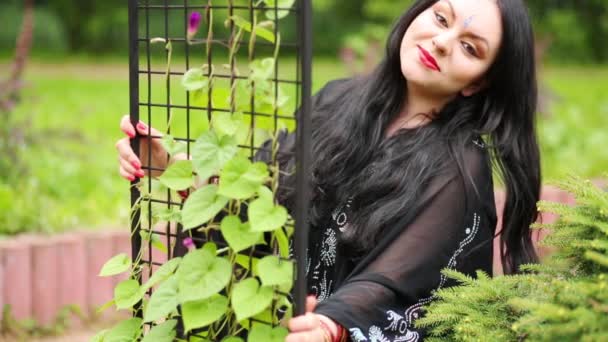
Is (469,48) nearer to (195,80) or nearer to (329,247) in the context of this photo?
(329,247)

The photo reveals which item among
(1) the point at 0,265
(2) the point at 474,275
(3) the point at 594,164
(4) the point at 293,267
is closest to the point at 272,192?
(4) the point at 293,267

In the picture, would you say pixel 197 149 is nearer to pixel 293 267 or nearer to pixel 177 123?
pixel 293 267

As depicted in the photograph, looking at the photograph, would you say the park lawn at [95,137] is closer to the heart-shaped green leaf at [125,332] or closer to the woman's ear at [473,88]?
the woman's ear at [473,88]

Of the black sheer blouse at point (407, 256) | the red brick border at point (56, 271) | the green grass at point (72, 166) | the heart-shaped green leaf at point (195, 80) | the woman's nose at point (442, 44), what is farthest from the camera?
the green grass at point (72, 166)

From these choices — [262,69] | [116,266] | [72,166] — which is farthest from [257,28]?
[72,166]

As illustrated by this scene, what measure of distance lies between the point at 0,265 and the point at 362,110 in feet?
6.16

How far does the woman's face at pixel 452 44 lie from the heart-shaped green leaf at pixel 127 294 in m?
0.82

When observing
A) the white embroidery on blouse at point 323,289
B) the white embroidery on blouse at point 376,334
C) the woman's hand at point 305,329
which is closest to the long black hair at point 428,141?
the white embroidery on blouse at point 323,289

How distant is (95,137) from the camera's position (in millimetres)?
6754

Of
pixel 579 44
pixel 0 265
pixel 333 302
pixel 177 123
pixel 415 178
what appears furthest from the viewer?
pixel 579 44

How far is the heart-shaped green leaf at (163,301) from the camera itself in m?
1.53

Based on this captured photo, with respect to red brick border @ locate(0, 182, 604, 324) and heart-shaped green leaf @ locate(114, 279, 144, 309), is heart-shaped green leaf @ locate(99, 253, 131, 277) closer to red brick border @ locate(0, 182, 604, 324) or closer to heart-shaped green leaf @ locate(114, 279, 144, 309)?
heart-shaped green leaf @ locate(114, 279, 144, 309)

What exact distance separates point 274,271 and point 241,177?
0.17m

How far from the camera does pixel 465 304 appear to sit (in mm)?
1692
